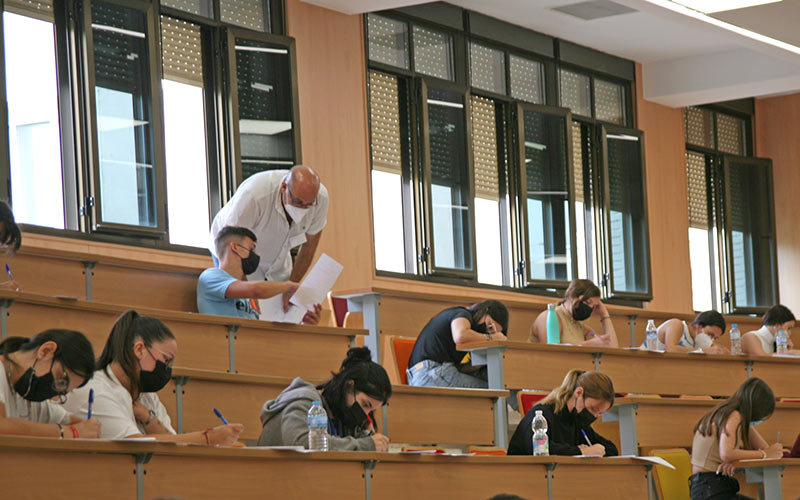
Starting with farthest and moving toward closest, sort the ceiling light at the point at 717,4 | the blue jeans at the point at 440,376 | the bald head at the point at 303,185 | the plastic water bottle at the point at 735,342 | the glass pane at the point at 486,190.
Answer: the glass pane at the point at 486,190
the plastic water bottle at the point at 735,342
the ceiling light at the point at 717,4
the blue jeans at the point at 440,376
the bald head at the point at 303,185

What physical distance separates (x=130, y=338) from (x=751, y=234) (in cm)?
841

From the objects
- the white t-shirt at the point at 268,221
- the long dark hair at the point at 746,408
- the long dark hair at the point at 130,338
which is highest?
the white t-shirt at the point at 268,221

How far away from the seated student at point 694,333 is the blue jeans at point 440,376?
2039 mm

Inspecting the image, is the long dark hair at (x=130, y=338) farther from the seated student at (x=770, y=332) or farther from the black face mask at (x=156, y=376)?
the seated student at (x=770, y=332)

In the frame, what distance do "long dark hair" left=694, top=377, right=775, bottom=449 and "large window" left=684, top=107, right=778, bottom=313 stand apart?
17.3 feet

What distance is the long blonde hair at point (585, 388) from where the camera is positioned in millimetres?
4961

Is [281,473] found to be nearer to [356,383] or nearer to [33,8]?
[356,383]

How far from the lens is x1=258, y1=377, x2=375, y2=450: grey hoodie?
3924 mm

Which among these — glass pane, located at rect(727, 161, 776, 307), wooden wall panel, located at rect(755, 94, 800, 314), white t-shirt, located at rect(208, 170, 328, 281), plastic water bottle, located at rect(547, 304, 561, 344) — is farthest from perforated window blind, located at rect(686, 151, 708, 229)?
white t-shirt, located at rect(208, 170, 328, 281)

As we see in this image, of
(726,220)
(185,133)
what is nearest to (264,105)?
(185,133)

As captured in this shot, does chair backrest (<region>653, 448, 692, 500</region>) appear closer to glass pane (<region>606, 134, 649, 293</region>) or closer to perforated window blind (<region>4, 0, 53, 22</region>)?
perforated window blind (<region>4, 0, 53, 22</region>)

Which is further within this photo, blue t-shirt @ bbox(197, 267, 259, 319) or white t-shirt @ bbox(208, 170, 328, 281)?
white t-shirt @ bbox(208, 170, 328, 281)

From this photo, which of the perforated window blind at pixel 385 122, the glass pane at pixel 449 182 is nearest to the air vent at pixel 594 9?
the glass pane at pixel 449 182

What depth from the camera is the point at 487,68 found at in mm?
9039
